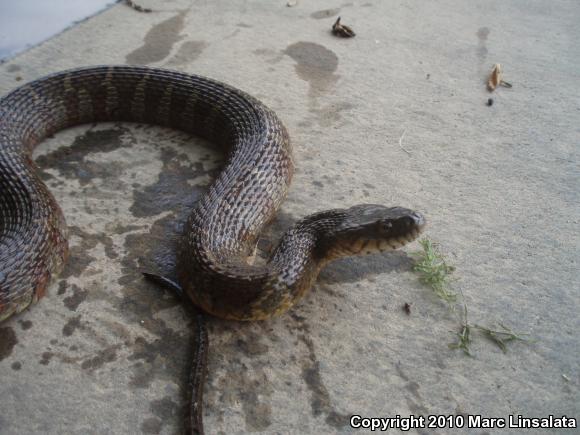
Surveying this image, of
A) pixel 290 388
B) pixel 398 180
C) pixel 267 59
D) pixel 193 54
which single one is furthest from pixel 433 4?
pixel 290 388

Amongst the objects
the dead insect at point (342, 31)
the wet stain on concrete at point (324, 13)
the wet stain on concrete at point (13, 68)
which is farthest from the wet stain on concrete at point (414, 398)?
the wet stain on concrete at point (324, 13)

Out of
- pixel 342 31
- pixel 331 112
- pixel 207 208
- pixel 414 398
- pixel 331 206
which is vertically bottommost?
pixel 414 398

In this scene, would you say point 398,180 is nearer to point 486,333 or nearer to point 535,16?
point 486,333

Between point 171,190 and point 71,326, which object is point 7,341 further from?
point 171,190

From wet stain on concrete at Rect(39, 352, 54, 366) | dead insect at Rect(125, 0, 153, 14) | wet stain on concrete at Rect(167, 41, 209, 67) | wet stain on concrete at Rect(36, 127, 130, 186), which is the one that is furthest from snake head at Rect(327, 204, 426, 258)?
dead insect at Rect(125, 0, 153, 14)

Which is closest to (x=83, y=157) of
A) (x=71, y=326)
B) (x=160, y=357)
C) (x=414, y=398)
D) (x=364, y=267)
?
(x=71, y=326)

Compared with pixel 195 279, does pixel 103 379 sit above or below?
below
